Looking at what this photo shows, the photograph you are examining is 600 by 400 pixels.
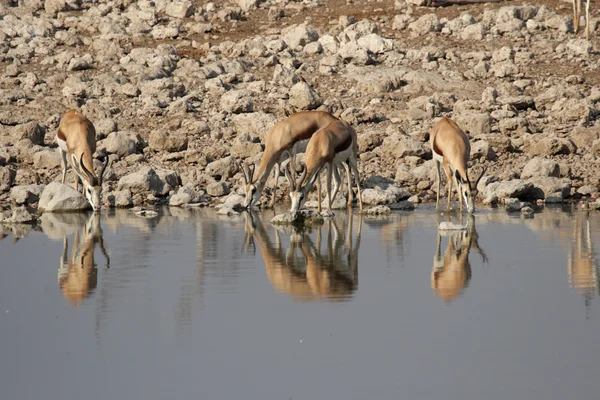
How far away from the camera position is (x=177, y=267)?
982cm

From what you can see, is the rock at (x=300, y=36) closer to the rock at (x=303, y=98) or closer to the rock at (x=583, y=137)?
the rock at (x=303, y=98)

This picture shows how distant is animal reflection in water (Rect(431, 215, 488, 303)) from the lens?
853 cm

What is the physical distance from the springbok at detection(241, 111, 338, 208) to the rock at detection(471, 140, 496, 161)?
3195mm

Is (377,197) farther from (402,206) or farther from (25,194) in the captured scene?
(25,194)

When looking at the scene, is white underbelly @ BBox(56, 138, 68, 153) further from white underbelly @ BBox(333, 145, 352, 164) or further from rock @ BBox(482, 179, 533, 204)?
rock @ BBox(482, 179, 533, 204)

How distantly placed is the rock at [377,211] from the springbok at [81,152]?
402cm

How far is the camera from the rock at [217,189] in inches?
656

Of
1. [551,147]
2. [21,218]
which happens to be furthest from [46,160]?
[551,147]

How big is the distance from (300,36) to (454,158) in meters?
10.5

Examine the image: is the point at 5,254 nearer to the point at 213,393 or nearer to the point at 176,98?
the point at 213,393

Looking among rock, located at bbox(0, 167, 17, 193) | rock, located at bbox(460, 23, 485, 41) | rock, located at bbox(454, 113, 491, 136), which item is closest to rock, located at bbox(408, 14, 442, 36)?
rock, located at bbox(460, 23, 485, 41)

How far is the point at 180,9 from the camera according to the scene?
27406mm

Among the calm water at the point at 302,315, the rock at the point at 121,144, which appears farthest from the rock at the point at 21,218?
the rock at the point at 121,144

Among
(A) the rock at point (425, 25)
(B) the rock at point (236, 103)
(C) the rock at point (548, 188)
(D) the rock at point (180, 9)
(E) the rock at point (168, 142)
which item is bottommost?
(C) the rock at point (548, 188)
